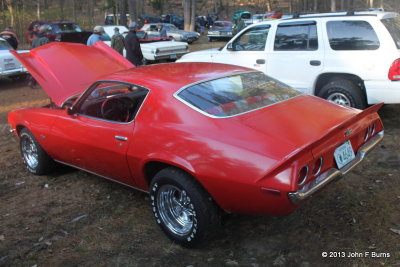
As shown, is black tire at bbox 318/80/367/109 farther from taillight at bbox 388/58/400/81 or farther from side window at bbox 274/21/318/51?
side window at bbox 274/21/318/51

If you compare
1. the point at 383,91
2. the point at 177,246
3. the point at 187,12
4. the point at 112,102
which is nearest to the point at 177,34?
the point at 187,12

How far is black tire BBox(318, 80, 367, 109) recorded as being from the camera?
Result: 6031mm

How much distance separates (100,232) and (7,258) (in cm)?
79

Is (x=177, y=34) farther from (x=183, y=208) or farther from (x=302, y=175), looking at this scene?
(x=302, y=175)

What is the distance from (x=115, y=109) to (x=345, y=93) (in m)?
3.79

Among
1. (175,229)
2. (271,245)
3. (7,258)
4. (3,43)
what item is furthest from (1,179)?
(3,43)

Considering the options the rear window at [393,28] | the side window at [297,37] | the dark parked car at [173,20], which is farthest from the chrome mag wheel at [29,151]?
the dark parked car at [173,20]

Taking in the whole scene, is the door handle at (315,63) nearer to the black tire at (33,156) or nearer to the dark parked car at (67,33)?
the black tire at (33,156)

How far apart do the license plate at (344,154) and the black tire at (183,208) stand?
1057mm

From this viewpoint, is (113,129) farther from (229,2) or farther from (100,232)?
(229,2)

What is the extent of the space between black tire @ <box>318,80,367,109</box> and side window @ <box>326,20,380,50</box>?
0.58 metres

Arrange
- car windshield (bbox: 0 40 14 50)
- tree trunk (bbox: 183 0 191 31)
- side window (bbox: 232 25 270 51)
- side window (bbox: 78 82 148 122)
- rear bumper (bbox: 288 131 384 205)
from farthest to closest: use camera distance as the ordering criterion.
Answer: tree trunk (bbox: 183 0 191 31)
car windshield (bbox: 0 40 14 50)
side window (bbox: 232 25 270 51)
side window (bbox: 78 82 148 122)
rear bumper (bbox: 288 131 384 205)

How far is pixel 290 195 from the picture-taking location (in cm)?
262

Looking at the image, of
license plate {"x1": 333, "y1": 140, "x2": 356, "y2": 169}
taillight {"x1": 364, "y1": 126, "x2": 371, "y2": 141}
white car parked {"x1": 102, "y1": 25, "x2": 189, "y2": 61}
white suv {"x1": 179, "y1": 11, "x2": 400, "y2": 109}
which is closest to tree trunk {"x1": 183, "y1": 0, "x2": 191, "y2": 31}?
white car parked {"x1": 102, "y1": 25, "x2": 189, "y2": 61}
